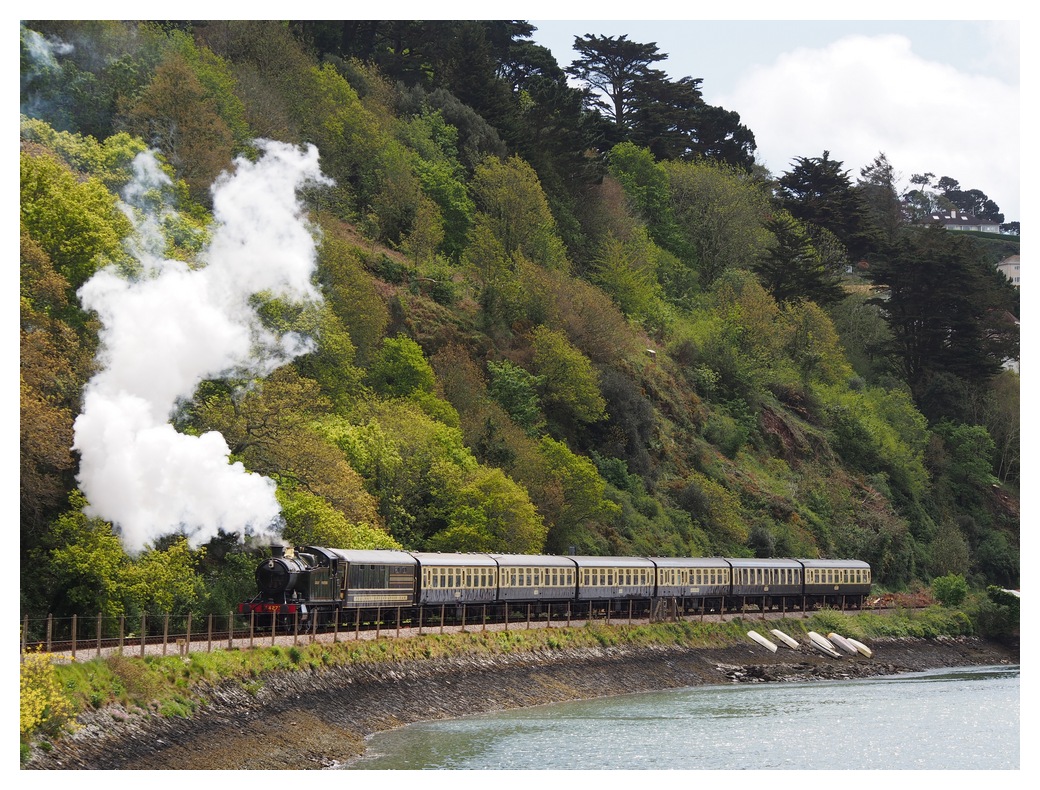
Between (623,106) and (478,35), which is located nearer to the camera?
(478,35)

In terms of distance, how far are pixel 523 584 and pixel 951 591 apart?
37875 mm

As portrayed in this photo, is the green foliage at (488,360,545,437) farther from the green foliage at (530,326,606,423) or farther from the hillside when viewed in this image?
the green foliage at (530,326,606,423)

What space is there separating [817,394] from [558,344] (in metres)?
32.2

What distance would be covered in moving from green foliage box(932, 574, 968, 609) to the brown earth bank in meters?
16.4

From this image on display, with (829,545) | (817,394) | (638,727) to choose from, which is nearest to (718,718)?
(638,727)

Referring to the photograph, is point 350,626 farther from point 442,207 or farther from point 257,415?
point 442,207

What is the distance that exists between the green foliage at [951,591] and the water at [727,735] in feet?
98.1

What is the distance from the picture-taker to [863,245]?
5512 inches

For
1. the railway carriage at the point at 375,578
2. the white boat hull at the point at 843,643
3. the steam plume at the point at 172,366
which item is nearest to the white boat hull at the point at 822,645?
the white boat hull at the point at 843,643

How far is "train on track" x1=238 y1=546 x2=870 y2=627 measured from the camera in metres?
44.9

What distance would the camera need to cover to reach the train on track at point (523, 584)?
4488 cm

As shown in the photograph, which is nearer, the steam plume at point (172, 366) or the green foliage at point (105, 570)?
the green foliage at point (105, 570)

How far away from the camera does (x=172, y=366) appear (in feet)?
157

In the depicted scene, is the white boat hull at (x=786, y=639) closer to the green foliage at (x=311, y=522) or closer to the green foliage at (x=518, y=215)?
the green foliage at (x=311, y=522)
